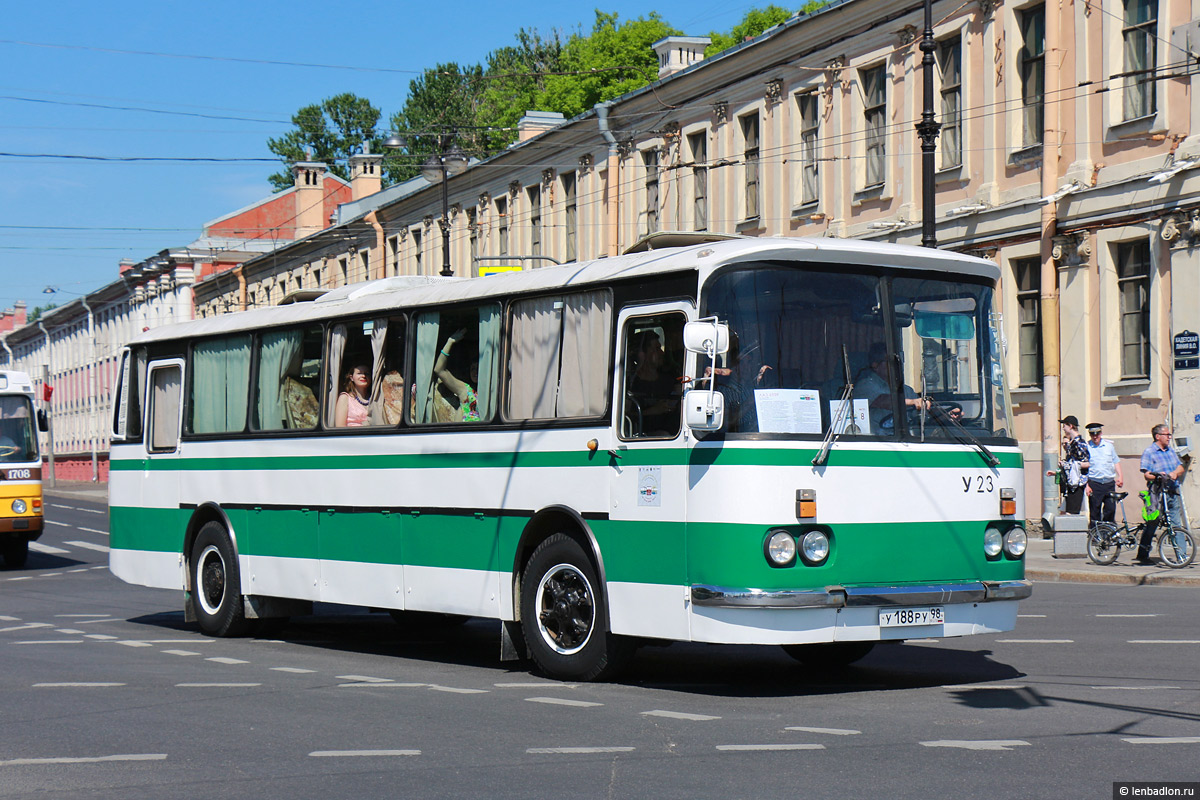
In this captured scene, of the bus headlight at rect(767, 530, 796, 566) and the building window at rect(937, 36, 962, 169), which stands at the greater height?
the building window at rect(937, 36, 962, 169)

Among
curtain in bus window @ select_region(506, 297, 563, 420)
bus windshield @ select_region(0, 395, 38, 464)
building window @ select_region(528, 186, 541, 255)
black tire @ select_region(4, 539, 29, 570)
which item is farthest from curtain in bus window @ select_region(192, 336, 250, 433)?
building window @ select_region(528, 186, 541, 255)

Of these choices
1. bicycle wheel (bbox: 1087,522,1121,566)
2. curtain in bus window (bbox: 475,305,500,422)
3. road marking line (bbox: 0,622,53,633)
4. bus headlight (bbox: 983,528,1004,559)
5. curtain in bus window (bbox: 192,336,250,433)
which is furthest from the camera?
bicycle wheel (bbox: 1087,522,1121,566)

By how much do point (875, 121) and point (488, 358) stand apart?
71.2 feet

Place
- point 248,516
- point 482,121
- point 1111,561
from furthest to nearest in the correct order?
point 482,121
point 1111,561
point 248,516

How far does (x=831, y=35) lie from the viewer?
3359 cm

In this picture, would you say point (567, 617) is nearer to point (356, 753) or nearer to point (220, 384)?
point (356, 753)

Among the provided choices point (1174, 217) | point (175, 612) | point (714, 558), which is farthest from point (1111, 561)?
point (714, 558)

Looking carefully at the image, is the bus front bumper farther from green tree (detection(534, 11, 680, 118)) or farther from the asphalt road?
green tree (detection(534, 11, 680, 118))

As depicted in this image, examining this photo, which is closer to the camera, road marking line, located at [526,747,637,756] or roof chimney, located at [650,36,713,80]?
road marking line, located at [526,747,637,756]

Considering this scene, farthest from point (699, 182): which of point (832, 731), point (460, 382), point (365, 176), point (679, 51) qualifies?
point (365, 176)

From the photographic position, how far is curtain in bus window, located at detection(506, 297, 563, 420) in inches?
462

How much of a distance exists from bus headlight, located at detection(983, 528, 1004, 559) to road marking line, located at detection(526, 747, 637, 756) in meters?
3.52

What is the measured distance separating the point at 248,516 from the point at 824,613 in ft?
22.1

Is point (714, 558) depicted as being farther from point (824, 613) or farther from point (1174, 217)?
point (1174, 217)
